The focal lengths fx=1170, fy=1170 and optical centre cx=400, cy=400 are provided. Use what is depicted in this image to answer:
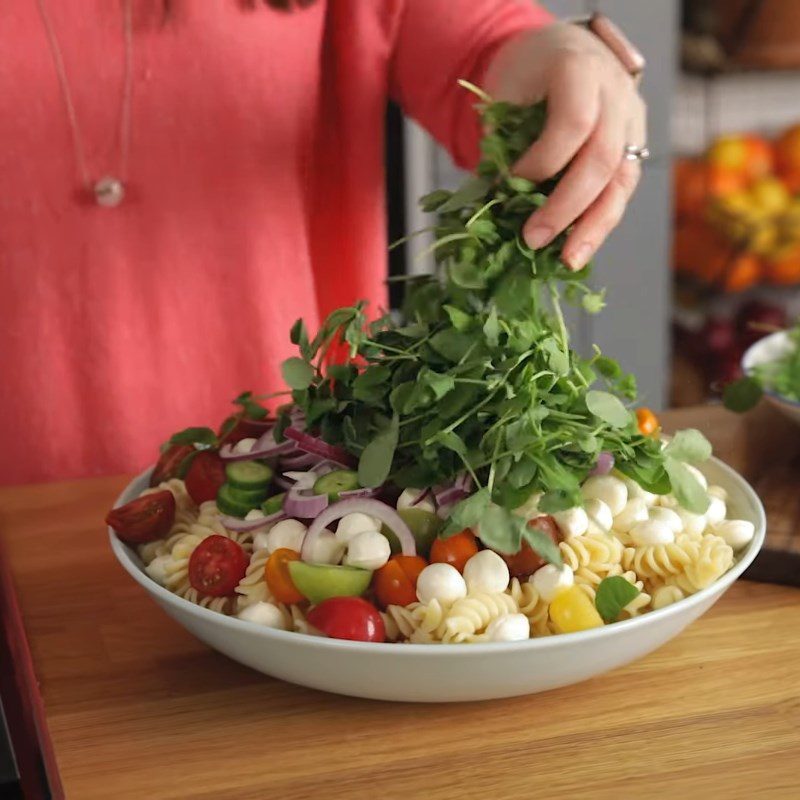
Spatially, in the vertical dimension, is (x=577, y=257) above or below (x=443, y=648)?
above

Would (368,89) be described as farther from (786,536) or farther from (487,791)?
(487,791)

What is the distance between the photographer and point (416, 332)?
0.90 meters

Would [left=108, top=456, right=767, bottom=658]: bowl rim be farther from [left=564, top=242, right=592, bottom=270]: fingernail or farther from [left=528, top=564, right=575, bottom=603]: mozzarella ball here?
[left=564, top=242, right=592, bottom=270]: fingernail

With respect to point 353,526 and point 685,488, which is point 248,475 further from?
point 685,488

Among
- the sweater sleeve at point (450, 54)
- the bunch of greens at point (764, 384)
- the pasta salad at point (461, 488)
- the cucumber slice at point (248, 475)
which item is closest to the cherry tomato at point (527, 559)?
the pasta salad at point (461, 488)

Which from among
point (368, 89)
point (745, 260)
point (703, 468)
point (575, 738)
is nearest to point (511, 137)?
point (703, 468)

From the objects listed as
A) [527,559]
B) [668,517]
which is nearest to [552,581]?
[527,559]

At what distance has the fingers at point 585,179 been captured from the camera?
0.92 m

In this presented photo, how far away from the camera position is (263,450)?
951 mm

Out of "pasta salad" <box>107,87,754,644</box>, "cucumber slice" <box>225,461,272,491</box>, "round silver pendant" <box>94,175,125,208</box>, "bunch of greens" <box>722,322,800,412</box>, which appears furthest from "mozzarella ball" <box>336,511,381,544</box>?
"round silver pendant" <box>94,175,125,208</box>

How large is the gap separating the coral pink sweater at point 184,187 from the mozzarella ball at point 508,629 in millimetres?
829

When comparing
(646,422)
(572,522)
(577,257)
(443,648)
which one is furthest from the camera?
(646,422)

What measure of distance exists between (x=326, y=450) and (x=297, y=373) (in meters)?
0.08

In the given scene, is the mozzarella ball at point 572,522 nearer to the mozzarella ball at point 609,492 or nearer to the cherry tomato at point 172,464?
the mozzarella ball at point 609,492
